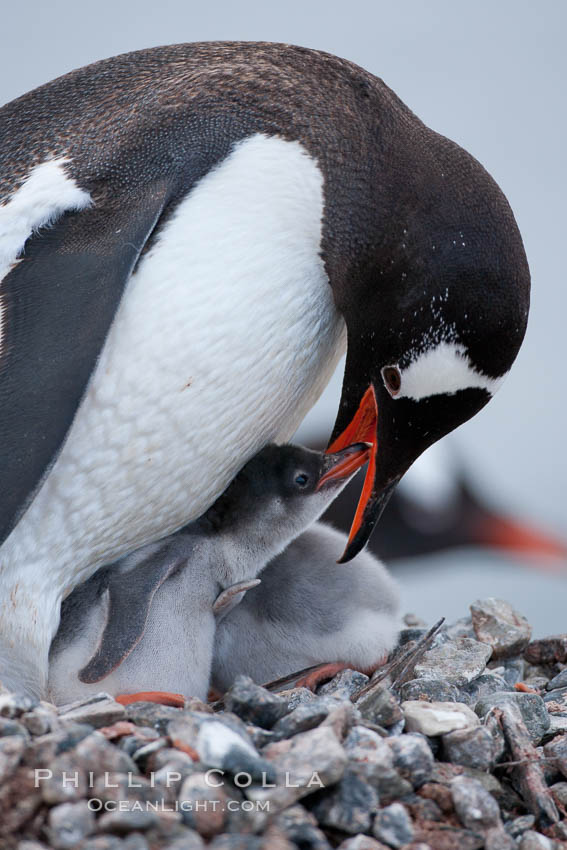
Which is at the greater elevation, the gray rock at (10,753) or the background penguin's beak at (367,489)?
the background penguin's beak at (367,489)

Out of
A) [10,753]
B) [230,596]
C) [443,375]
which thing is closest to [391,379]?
[443,375]

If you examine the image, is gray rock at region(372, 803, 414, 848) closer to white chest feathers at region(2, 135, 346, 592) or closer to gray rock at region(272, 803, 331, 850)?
gray rock at region(272, 803, 331, 850)

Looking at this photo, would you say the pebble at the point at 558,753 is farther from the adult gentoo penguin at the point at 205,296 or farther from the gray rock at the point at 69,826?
the gray rock at the point at 69,826

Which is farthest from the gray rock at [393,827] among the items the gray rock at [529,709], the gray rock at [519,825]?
the gray rock at [529,709]

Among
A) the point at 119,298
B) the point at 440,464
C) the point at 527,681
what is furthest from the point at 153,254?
the point at 440,464

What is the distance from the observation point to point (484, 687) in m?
2.30

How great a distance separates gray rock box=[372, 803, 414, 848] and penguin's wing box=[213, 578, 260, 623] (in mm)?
834

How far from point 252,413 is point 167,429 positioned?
19 cm

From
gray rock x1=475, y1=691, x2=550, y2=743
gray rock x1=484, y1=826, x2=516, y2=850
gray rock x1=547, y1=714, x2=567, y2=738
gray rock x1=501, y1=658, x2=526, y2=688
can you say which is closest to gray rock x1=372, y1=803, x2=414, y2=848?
gray rock x1=484, y1=826, x2=516, y2=850

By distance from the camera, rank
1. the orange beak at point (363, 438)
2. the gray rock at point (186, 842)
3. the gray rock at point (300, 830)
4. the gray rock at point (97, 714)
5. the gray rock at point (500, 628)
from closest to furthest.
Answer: the gray rock at point (186, 842) → the gray rock at point (300, 830) → the gray rock at point (97, 714) → the orange beak at point (363, 438) → the gray rock at point (500, 628)

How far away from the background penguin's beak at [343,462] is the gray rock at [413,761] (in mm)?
815

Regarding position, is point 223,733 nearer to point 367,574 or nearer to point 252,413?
point 252,413

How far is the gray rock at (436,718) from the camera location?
1.72 metres

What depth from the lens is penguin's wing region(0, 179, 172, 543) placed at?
75.2 inches
